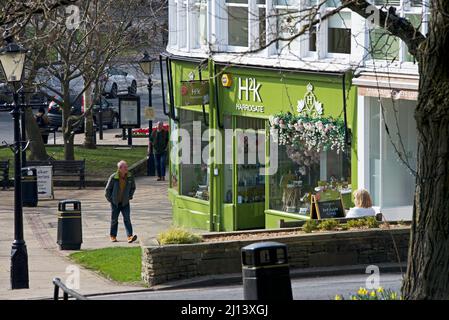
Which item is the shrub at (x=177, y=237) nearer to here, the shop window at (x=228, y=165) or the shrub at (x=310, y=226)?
the shrub at (x=310, y=226)

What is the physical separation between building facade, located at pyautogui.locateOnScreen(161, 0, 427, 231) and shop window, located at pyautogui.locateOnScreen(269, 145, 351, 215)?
0.02m

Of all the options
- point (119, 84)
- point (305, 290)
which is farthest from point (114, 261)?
point (119, 84)

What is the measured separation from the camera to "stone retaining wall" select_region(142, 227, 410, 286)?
17453 mm

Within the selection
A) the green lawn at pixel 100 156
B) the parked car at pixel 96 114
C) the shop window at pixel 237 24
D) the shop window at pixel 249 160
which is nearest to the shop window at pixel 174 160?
the shop window at pixel 249 160

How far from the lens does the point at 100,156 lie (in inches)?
1531

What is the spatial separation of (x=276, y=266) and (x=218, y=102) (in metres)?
13.2

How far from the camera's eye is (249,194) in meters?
25.2

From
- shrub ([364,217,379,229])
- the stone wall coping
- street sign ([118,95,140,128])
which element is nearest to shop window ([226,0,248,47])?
shrub ([364,217,379,229])

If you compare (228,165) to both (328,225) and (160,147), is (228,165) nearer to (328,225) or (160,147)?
(328,225)

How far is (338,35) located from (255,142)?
3.27 m

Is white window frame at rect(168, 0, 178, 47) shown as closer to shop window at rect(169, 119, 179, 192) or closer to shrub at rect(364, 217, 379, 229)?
shop window at rect(169, 119, 179, 192)
